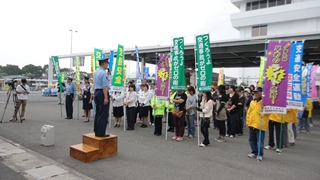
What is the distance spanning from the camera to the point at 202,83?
658 cm

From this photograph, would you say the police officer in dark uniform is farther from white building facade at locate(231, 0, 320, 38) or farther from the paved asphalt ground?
white building facade at locate(231, 0, 320, 38)

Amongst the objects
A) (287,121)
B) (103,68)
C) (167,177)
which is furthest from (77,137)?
(287,121)

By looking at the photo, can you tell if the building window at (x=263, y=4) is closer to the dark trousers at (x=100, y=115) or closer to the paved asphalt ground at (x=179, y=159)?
the paved asphalt ground at (x=179, y=159)

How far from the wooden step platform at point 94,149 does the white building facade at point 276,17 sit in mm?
31836

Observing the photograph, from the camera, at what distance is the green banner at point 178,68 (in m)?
7.15

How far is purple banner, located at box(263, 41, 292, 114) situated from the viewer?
513cm

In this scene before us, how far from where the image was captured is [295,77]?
18.6 ft

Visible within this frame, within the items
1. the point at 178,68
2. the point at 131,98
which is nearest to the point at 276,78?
the point at 178,68

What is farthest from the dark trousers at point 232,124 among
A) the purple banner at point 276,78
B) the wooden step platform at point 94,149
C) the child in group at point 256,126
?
the wooden step platform at point 94,149

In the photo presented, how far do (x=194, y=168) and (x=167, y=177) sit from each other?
→ 0.77 meters

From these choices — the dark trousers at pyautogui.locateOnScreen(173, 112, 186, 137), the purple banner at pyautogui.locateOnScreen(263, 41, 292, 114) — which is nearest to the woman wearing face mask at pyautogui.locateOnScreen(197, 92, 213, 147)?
the dark trousers at pyautogui.locateOnScreen(173, 112, 186, 137)

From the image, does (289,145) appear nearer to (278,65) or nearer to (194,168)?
(278,65)

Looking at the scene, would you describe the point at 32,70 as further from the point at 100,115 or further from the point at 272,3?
the point at 100,115

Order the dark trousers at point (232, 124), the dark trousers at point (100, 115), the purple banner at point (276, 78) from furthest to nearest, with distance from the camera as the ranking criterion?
the dark trousers at point (232, 124)
the dark trousers at point (100, 115)
the purple banner at point (276, 78)
